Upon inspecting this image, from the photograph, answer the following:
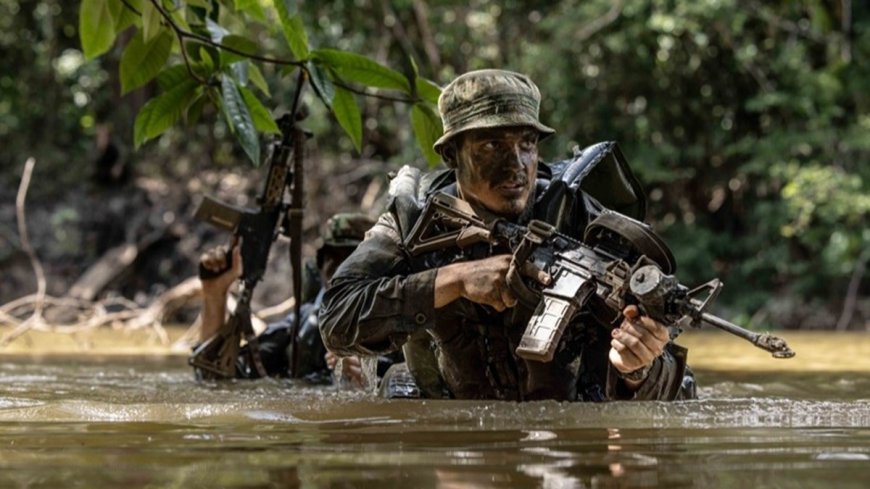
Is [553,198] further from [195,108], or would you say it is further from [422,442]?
[422,442]

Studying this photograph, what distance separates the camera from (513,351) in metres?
4.21

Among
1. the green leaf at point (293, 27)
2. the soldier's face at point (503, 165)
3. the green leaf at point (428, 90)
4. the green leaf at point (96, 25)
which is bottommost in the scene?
the soldier's face at point (503, 165)

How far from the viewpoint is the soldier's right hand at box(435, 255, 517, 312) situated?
3.82 meters

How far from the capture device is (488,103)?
4.08 meters

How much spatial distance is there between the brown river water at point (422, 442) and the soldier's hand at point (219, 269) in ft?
4.15

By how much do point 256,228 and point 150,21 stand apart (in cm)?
243

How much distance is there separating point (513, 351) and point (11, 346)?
6932mm

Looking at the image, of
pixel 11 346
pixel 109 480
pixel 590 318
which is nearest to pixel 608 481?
pixel 109 480

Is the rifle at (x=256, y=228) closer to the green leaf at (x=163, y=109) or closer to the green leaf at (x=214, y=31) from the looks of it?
the green leaf at (x=214, y=31)

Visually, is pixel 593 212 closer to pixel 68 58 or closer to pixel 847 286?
pixel 847 286

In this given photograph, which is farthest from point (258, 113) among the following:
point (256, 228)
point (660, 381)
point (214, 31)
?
point (256, 228)

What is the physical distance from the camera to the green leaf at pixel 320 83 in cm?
389

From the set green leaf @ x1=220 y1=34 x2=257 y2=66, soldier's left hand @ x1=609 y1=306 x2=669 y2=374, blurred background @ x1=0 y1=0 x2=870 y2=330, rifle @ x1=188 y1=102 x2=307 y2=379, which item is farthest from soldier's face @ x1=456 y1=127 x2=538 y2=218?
blurred background @ x1=0 y1=0 x2=870 y2=330

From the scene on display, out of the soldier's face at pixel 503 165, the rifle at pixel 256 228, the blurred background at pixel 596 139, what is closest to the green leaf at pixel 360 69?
the soldier's face at pixel 503 165
